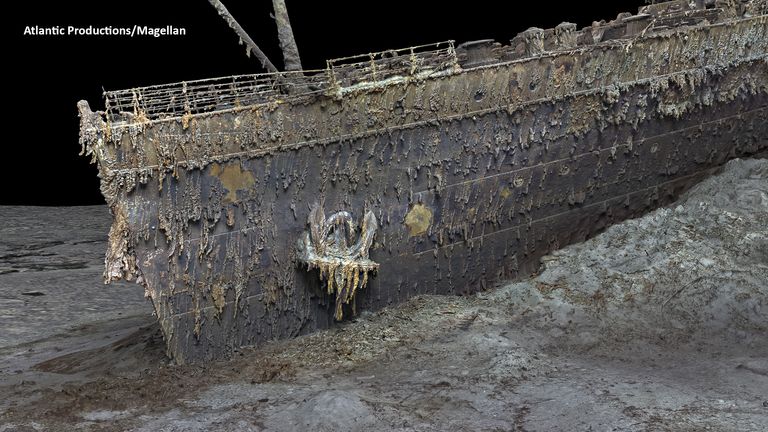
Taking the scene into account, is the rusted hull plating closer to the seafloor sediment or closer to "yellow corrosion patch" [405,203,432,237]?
"yellow corrosion patch" [405,203,432,237]

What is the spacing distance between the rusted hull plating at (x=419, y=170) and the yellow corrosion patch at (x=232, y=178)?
0.01 metres

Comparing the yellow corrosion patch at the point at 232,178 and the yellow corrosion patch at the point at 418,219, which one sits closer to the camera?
the yellow corrosion patch at the point at 232,178

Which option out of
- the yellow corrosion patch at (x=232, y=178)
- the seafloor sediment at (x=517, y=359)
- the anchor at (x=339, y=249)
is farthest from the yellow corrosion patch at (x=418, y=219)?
the yellow corrosion patch at (x=232, y=178)

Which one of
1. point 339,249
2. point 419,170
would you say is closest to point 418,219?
point 419,170

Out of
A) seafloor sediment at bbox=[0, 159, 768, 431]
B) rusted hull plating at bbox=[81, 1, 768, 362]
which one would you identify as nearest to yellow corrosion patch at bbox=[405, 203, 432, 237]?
rusted hull plating at bbox=[81, 1, 768, 362]

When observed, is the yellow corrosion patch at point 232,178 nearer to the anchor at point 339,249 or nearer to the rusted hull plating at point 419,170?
the rusted hull plating at point 419,170

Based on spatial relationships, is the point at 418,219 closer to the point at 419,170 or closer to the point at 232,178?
the point at 419,170

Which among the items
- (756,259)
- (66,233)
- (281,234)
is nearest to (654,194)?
(756,259)

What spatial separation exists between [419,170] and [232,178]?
1983 millimetres

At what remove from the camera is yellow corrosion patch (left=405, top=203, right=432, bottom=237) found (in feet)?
31.1

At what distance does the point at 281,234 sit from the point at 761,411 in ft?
14.8

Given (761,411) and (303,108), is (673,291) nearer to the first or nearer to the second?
(761,411)

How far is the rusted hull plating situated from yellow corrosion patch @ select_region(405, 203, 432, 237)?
0.04ft

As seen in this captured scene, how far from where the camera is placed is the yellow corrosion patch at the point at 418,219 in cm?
948
